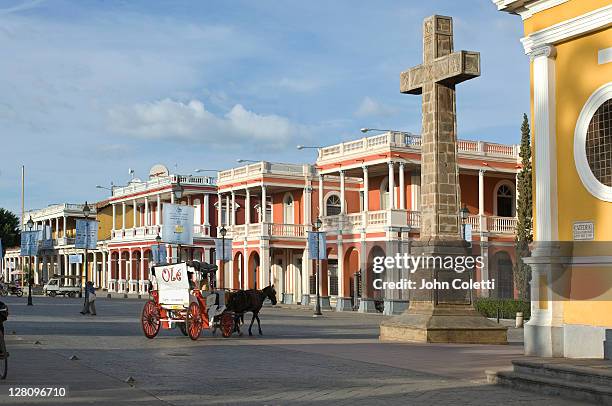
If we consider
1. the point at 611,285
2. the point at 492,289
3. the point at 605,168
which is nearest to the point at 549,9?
the point at 605,168

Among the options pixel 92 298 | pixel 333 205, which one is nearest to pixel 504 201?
pixel 333 205

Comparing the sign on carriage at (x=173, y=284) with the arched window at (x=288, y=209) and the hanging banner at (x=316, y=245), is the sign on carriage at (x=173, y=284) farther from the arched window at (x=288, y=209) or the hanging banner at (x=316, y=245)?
the arched window at (x=288, y=209)

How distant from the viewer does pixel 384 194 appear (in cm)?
5394

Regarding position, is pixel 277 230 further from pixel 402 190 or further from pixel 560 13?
pixel 560 13

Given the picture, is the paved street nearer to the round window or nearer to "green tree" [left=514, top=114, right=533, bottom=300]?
the round window

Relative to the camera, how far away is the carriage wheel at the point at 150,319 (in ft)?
78.0

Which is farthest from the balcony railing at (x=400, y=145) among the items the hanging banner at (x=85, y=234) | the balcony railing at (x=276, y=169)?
the hanging banner at (x=85, y=234)

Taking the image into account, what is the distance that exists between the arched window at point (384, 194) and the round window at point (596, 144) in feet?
119

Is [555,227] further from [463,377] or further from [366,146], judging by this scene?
[366,146]

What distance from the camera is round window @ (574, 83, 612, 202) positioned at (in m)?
16.6

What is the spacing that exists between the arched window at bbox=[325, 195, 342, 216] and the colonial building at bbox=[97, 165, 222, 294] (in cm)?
1294

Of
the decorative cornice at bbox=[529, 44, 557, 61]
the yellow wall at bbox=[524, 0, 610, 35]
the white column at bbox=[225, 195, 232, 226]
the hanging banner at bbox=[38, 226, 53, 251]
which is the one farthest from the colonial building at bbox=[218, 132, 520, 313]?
the hanging banner at bbox=[38, 226, 53, 251]

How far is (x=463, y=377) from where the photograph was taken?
15359mm

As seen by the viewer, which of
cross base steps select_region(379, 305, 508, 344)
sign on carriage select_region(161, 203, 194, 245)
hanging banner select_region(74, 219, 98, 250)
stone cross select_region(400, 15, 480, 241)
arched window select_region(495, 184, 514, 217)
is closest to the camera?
cross base steps select_region(379, 305, 508, 344)
